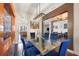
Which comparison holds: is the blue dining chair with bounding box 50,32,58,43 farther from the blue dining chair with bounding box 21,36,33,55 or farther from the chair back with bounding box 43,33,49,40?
the blue dining chair with bounding box 21,36,33,55

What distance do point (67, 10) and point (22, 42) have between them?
738 millimetres

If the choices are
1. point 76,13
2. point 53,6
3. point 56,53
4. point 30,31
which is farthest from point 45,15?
point 56,53

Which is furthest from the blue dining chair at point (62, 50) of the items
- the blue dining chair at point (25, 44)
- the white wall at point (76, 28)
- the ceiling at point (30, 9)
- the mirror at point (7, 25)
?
the mirror at point (7, 25)

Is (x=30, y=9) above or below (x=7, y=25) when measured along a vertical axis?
above

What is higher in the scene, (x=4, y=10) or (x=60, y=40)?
(x=4, y=10)

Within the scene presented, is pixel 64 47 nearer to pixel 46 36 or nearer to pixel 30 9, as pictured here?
pixel 46 36

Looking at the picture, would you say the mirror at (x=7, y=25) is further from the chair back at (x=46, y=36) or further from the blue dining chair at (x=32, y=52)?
the chair back at (x=46, y=36)

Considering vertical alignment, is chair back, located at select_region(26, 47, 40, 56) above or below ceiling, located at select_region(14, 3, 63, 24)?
below

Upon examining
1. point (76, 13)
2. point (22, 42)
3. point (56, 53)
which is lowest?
point (56, 53)

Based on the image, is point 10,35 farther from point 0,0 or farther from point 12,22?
point 0,0

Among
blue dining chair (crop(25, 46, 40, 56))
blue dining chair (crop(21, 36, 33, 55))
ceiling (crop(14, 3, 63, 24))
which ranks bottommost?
blue dining chair (crop(25, 46, 40, 56))

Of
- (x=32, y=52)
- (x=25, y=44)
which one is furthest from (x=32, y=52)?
(x=25, y=44)

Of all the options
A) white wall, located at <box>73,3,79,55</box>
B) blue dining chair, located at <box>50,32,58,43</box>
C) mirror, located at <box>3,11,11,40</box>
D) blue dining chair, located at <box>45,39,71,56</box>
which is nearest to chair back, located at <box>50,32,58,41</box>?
blue dining chair, located at <box>50,32,58,43</box>

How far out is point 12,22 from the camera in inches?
71.4
